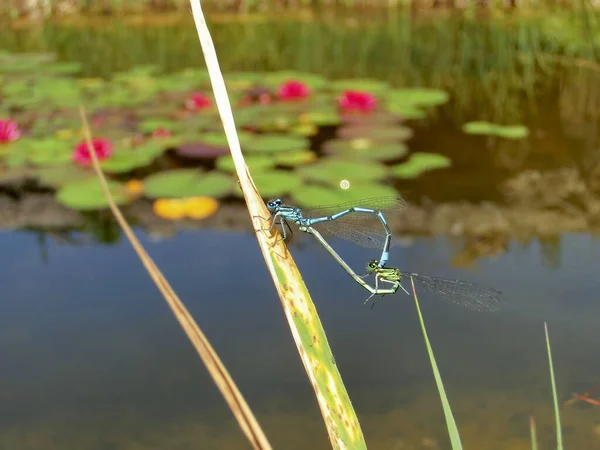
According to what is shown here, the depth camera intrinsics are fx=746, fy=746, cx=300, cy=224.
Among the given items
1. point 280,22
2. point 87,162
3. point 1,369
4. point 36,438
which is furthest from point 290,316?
point 280,22

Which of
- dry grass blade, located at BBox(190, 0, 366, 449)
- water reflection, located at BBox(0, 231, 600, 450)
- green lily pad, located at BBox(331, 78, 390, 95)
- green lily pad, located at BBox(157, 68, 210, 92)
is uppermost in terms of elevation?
dry grass blade, located at BBox(190, 0, 366, 449)

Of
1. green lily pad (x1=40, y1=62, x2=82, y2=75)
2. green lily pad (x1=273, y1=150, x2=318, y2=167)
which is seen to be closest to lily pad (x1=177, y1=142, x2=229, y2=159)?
green lily pad (x1=273, y1=150, x2=318, y2=167)

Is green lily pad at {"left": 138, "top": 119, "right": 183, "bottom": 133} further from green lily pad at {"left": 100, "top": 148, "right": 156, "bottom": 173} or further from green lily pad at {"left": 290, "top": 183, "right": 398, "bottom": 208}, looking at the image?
green lily pad at {"left": 290, "top": 183, "right": 398, "bottom": 208}

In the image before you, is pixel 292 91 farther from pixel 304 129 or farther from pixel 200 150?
pixel 200 150

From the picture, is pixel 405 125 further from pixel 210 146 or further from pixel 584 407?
pixel 584 407

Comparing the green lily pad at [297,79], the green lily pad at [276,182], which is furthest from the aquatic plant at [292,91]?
the green lily pad at [276,182]

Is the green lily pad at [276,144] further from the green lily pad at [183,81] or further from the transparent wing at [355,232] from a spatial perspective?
the transparent wing at [355,232]
